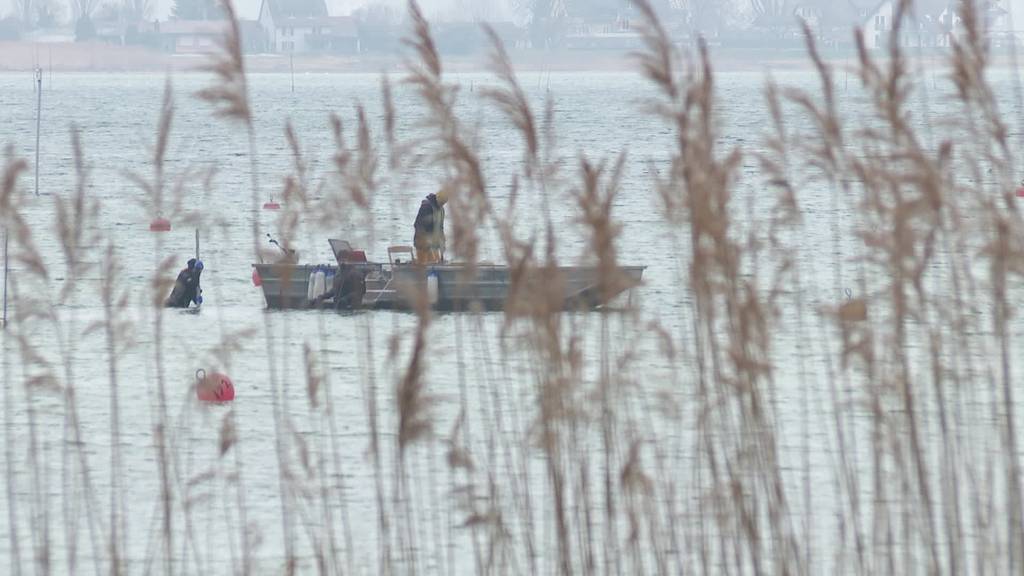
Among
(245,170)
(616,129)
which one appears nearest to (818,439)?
(245,170)

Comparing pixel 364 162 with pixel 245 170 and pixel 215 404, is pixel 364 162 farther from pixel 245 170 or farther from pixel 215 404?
pixel 245 170

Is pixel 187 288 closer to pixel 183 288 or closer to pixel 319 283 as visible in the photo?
pixel 183 288

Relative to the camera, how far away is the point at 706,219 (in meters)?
5.27

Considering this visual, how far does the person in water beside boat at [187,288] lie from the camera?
93.9 ft

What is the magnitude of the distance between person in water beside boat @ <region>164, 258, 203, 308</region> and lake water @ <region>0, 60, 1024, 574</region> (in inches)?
14.6

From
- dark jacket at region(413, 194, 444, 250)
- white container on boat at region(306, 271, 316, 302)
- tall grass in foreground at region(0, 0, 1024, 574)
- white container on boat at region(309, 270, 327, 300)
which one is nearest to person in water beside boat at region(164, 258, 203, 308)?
white container on boat at region(306, 271, 316, 302)

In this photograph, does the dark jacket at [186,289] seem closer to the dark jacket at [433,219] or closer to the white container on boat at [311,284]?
the white container on boat at [311,284]

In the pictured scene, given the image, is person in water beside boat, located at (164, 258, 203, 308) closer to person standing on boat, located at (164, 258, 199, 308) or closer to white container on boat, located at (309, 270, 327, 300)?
person standing on boat, located at (164, 258, 199, 308)

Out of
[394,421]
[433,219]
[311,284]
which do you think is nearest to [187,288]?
[311,284]

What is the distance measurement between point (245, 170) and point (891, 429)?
7058cm

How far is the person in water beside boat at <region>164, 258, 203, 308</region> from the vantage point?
93.9ft

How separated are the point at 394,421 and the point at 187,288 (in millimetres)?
23230

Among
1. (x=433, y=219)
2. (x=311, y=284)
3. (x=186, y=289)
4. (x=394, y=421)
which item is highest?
(x=433, y=219)

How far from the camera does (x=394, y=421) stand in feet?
20.4
